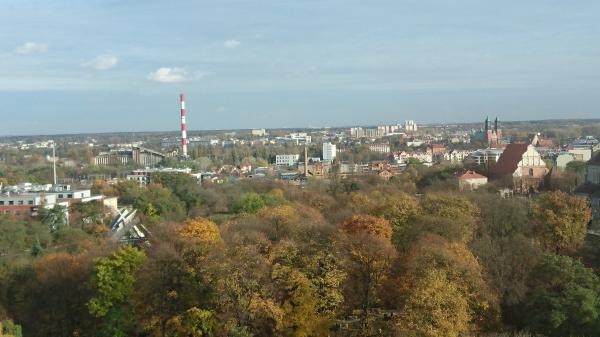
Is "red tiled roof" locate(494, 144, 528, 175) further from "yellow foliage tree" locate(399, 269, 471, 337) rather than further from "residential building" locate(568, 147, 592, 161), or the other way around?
"yellow foliage tree" locate(399, 269, 471, 337)

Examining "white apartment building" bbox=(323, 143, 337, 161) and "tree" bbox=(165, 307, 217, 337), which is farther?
"white apartment building" bbox=(323, 143, 337, 161)

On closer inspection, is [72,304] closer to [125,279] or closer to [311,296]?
[125,279]

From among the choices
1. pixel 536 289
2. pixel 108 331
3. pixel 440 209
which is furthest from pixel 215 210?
pixel 536 289

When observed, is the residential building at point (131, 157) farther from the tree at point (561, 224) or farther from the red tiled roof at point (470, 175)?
the tree at point (561, 224)

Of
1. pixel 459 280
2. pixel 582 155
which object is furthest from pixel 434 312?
pixel 582 155

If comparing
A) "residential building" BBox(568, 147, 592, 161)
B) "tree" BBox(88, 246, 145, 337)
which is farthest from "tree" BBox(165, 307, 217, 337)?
"residential building" BBox(568, 147, 592, 161)

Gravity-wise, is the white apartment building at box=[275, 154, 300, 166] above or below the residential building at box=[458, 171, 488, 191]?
below
